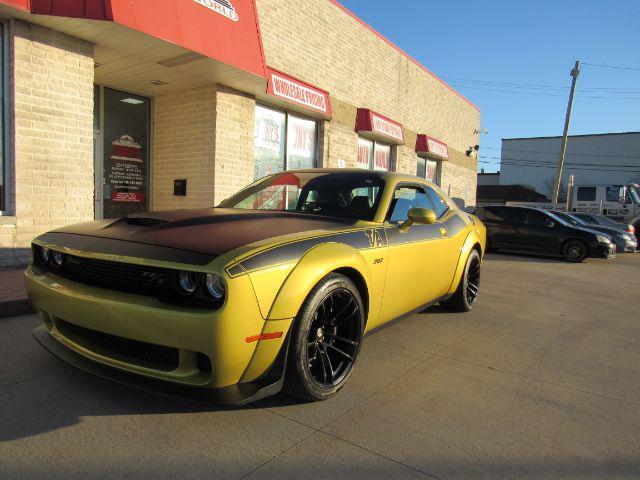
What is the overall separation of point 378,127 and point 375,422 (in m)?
11.7

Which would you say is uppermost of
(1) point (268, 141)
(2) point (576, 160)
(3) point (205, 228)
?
(2) point (576, 160)

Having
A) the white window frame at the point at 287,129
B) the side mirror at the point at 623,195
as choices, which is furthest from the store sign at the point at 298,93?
the side mirror at the point at 623,195

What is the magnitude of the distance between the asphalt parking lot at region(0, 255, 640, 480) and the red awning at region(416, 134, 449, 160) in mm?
13241

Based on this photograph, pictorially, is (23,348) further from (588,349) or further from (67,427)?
(588,349)

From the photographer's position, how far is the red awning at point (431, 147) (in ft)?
54.2

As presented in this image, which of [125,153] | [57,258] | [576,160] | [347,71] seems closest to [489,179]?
[576,160]

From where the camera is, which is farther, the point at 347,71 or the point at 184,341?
the point at 347,71

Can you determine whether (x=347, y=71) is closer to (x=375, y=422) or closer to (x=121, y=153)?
(x=121, y=153)

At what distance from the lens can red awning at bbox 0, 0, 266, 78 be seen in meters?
5.64

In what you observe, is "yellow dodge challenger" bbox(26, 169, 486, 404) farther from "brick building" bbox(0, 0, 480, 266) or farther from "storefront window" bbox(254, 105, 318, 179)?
"storefront window" bbox(254, 105, 318, 179)

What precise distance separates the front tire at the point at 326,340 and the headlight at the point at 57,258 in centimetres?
157

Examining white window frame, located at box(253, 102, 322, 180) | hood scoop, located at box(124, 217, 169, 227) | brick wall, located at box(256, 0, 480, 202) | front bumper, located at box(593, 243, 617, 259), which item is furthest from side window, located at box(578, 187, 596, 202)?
hood scoop, located at box(124, 217, 169, 227)

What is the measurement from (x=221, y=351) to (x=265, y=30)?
8.88 meters

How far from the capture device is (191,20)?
267 inches
